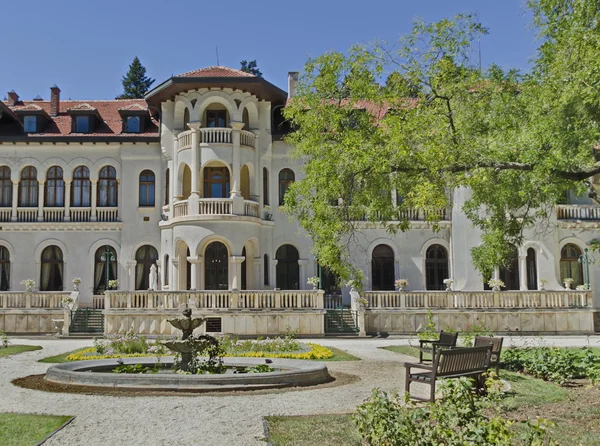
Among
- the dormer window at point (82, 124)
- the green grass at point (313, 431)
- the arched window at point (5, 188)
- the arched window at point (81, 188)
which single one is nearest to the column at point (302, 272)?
the arched window at point (81, 188)

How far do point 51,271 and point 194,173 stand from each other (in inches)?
372

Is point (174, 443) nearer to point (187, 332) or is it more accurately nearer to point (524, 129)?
point (187, 332)

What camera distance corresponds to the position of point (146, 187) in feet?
114

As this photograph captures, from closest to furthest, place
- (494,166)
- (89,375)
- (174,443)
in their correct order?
1. (174,443)
2. (89,375)
3. (494,166)

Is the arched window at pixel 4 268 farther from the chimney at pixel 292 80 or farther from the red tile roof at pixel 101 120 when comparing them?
the chimney at pixel 292 80

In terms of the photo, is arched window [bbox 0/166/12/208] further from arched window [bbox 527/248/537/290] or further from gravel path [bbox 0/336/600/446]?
arched window [bbox 527/248/537/290]

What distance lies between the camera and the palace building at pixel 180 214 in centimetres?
3250

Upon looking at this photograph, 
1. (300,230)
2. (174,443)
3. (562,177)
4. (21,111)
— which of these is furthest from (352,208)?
(21,111)

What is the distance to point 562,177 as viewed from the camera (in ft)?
41.0

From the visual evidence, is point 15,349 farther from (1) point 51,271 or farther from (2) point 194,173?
(1) point 51,271

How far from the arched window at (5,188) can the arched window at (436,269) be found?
21.3 m

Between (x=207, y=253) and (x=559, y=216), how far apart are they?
56.8ft

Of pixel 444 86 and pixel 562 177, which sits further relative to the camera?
pixel 444 86

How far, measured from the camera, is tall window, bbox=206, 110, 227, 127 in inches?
1293
